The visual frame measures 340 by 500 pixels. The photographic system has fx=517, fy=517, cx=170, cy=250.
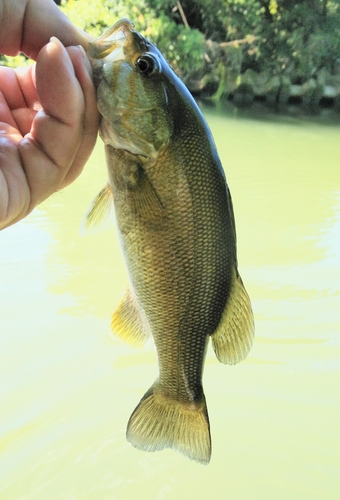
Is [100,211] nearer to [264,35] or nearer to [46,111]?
[46,111]

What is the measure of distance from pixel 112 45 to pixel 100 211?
42 centimetres

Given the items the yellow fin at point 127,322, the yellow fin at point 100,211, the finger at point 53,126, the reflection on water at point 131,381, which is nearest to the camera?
the finger at point 53,126

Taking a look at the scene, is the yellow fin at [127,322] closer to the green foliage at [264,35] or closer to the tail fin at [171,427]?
the tail fin at [171,427]

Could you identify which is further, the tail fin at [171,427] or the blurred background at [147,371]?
the blurred background at [147,371]

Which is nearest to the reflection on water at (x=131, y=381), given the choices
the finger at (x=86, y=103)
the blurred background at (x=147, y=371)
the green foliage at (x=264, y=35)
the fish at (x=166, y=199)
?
→ the blurred background at (x=147, y=371)

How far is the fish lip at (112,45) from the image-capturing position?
1.26m

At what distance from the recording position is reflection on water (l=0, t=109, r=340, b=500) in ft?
7.54

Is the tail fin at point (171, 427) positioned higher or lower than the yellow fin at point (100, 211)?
lower

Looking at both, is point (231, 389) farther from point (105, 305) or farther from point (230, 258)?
point (230, 258)

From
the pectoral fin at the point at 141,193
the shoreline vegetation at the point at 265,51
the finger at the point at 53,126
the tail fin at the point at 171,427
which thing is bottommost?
the shoreline vegetation at the point at 265,51

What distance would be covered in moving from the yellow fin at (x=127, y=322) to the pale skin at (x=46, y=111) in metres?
0.38

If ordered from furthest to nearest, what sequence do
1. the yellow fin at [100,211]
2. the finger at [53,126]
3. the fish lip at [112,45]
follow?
the yellow fin at [100,211]
the fish lip at [112,45]
the finger at [53,126]

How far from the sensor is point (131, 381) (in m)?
2.79

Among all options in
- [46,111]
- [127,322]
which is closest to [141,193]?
[46,111]
